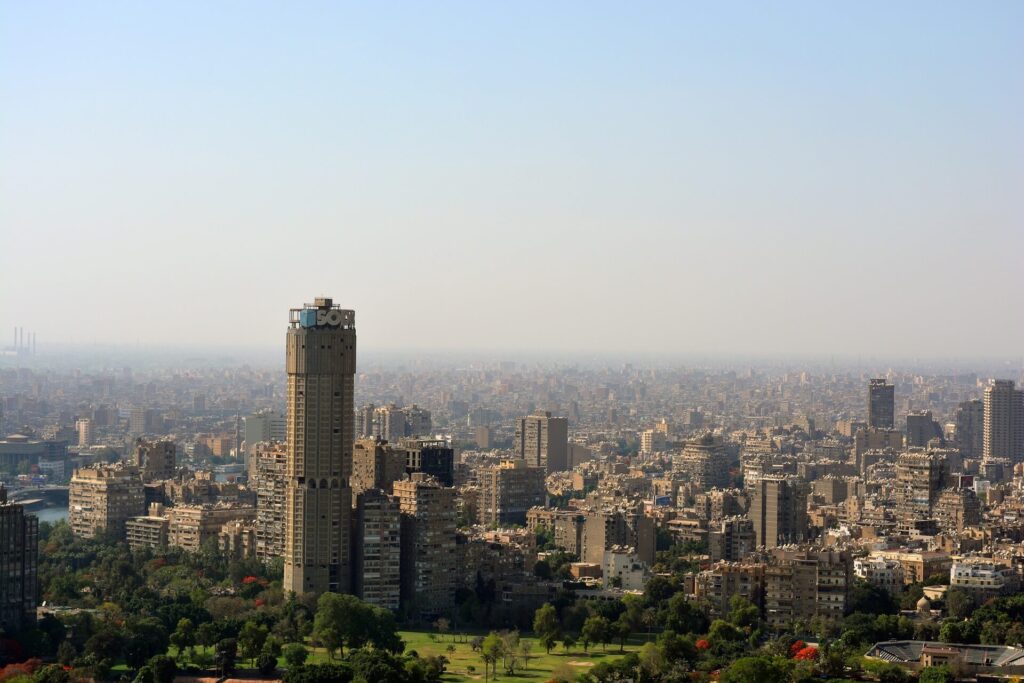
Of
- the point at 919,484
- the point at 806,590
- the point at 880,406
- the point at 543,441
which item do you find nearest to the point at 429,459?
the point at 806,590

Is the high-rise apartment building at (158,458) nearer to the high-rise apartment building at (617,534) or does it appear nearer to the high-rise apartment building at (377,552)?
the high-rise apartment building at (617,534)

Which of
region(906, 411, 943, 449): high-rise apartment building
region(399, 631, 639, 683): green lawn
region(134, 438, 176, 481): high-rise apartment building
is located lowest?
region(399, 631, 639, 683): green lawn

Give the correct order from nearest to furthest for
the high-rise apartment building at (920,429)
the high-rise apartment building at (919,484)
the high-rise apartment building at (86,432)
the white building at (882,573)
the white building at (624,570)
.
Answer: the white building at (882,573) → the white building at (624,570) → the high-rise apartment building at (919,484) → the high-rise apartment building at (920,429) → the high-rise apartment building at (86,432)

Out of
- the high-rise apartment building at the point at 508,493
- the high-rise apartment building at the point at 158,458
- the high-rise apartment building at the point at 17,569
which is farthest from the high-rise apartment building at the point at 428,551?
the high-rise apartment building at the point at 158,458

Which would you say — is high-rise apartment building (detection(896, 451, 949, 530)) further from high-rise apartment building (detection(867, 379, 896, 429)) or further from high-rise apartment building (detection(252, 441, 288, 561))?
high-rise apartment building (detection(867, 379, 896, 429))

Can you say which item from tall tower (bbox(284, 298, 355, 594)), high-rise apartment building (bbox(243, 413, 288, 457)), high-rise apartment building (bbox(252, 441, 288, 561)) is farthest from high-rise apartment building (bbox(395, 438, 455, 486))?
high-rise apartment building (bbox(243, 413, 288, 457))

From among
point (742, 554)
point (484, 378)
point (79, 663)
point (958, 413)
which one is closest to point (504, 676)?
point (79, 663)

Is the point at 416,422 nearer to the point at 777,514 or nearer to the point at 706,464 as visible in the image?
the point at 706,464
